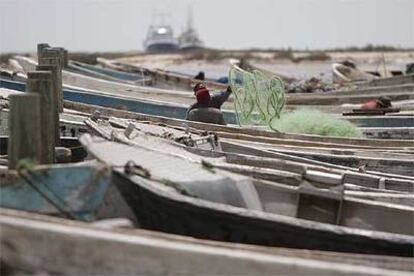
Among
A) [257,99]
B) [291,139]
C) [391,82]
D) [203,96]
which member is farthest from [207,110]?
[391,82]

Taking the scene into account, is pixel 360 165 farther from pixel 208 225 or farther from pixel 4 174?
pixel 4 174

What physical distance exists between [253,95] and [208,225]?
620 centimetres

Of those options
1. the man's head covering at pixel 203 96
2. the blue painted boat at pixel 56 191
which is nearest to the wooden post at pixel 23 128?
the blue painted boat at pixel 56 191

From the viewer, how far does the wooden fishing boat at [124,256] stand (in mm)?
3496

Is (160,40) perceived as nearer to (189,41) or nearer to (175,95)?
(189,41)

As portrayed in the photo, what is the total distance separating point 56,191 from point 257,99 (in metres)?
6.41

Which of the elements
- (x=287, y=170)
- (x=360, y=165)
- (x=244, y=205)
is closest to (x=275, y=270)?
(x=244, y=205)

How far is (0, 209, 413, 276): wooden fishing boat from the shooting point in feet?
11.5

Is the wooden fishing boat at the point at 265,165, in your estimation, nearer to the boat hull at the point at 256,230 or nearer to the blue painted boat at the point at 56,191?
the boat hull at the point at 256,230

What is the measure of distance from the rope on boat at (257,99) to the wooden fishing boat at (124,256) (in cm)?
701

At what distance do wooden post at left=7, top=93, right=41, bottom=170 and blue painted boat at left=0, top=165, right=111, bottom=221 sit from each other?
219 millimetres

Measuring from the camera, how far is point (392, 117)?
11.4 meters

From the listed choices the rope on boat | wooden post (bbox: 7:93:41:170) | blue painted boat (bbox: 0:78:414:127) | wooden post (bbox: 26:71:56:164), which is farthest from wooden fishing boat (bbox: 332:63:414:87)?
wooden post (bbox: 7:93:41:170)

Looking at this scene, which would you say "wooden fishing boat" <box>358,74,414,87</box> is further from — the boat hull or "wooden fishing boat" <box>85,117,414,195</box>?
the boat hull
